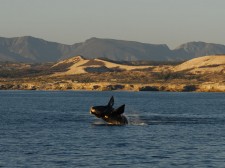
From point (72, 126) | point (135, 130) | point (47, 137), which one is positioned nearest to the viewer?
point (47, 137)

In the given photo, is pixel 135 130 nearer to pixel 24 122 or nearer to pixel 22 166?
pixel 24 122

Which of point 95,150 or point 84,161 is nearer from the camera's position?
point 84,161

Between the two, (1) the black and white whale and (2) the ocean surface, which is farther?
(1) the black and white whale

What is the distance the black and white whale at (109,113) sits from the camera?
354 feet

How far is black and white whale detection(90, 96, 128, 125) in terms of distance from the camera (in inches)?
4242

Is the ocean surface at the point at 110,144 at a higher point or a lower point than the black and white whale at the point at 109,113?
lower

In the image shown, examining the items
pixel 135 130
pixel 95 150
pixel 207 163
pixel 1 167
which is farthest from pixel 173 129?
pixel 1 167

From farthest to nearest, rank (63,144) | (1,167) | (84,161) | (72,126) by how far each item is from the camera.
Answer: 1. (72,126)
2. (63,144)
3. (84,161)
4. (1,167)

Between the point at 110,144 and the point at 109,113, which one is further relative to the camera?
the point at 109,113

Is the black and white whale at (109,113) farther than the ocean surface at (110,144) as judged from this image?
Yes

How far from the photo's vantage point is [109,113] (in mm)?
109250

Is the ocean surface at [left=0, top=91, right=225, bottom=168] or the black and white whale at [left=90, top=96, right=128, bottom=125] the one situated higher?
the black and white whale at [left=90, top=96, right=128, bottom=125]

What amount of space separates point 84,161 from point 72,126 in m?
41.2

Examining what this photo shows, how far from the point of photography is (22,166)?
61219mm
